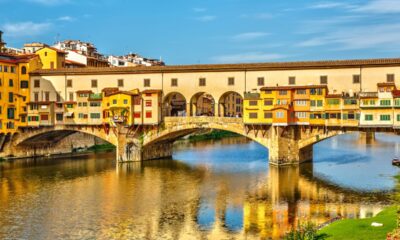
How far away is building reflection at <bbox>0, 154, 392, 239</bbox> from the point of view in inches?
1270

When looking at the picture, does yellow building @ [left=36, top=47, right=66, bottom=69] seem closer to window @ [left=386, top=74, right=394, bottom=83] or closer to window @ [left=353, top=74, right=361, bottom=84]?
window @ [left=353, top=74, right=361, bottom=84]

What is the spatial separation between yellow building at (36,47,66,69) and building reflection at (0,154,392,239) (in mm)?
22771

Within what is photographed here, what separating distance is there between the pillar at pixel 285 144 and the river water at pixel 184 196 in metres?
1.46

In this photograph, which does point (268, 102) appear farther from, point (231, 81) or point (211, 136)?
point (211, 136)

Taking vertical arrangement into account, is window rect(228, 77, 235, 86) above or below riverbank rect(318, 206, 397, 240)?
above

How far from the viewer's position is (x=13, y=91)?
2734 inches

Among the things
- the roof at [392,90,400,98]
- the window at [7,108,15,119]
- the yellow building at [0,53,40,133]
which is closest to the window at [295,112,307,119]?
the roof at [392,90,400,98]

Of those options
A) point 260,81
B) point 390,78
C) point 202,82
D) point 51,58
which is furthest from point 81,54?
point 390,78

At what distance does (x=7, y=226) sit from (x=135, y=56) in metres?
114

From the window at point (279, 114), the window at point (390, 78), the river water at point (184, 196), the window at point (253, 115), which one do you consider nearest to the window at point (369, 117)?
the window at point (390, 78)

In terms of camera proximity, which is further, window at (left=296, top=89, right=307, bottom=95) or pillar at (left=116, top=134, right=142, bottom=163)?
pillar at (left=116, top=134, right=142, bottom=163)

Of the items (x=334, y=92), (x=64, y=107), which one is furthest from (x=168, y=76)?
(x=334, y=92)

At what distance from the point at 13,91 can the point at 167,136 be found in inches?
866

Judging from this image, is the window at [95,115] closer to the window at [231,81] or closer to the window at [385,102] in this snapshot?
the window at [231,81]
